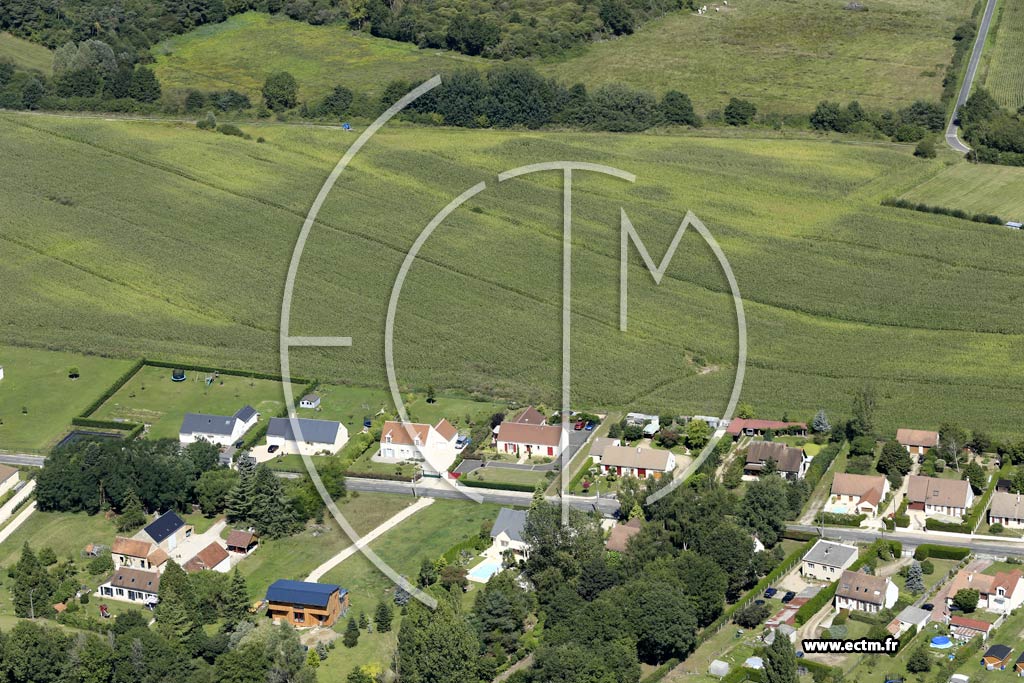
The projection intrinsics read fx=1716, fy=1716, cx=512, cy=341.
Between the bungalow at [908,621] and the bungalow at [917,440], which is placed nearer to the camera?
the bungalow at [908,621]

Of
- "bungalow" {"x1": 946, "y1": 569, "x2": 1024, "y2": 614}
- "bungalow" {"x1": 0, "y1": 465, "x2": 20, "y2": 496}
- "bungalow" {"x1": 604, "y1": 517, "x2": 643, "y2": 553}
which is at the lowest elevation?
"bungalow" {"x1": 0, "y1": 465, "x2": 20, "y2": 496}

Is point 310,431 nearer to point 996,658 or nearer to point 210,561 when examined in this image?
point 210,561

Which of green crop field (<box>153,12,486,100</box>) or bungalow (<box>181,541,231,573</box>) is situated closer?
bungalow (<box>181,541,231,573</box>)

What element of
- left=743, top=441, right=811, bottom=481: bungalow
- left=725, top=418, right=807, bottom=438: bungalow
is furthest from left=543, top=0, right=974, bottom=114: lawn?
left=743, top=441, right=811, bottom=481: bungalow

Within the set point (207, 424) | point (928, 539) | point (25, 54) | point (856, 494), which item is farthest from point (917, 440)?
point (25, 54)

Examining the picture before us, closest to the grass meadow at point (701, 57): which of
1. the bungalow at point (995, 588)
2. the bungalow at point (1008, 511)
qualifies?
the bungalow at point (1008, 511)

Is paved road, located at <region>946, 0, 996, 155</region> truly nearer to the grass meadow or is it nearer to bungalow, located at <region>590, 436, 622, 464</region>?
the grass meadow

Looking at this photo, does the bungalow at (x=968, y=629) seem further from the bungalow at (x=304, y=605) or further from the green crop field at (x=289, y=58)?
the green crop field at (x=289, y=58)

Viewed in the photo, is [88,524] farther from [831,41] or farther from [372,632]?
[831,41]
